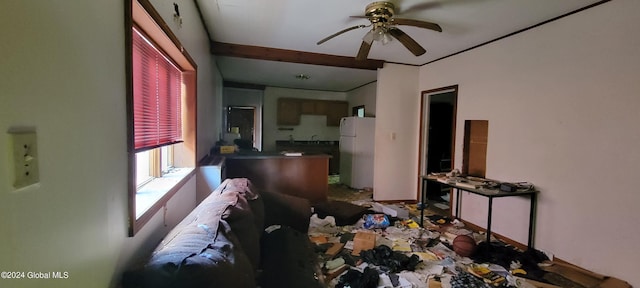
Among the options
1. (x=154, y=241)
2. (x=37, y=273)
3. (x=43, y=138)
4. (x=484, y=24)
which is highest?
(x=484, y=24)

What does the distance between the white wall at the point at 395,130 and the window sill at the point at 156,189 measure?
308 cm

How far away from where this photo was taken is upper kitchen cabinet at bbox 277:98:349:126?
6.89 m

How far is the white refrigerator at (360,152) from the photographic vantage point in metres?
5.57

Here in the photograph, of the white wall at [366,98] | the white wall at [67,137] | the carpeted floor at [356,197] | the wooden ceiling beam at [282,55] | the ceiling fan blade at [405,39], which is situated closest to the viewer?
the white wall at [67,137]

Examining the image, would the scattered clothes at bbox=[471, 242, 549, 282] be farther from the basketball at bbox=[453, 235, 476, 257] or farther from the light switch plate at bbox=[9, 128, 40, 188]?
the light switch plate at bbox=[9, 128, 40, 188]

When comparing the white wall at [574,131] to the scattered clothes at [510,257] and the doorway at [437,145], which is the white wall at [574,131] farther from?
the doorway at [437,145]

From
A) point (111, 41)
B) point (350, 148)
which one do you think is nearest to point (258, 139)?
point (350, 148)

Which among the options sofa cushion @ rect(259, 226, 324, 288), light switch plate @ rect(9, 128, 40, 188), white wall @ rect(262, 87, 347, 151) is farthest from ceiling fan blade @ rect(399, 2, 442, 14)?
white wall @ rect(262, 87, 347, 151)

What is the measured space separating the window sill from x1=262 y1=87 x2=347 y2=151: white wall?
15.4ft

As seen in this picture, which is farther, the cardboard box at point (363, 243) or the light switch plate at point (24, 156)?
the cardboard box at point (363, 243)

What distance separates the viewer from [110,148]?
943mm

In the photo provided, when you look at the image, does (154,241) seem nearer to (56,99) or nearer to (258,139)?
(56,99)

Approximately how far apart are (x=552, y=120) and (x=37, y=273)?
11.8 ft

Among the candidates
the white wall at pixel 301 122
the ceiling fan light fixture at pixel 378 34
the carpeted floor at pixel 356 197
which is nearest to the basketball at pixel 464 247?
the carpeted floor at pixel 356 197
